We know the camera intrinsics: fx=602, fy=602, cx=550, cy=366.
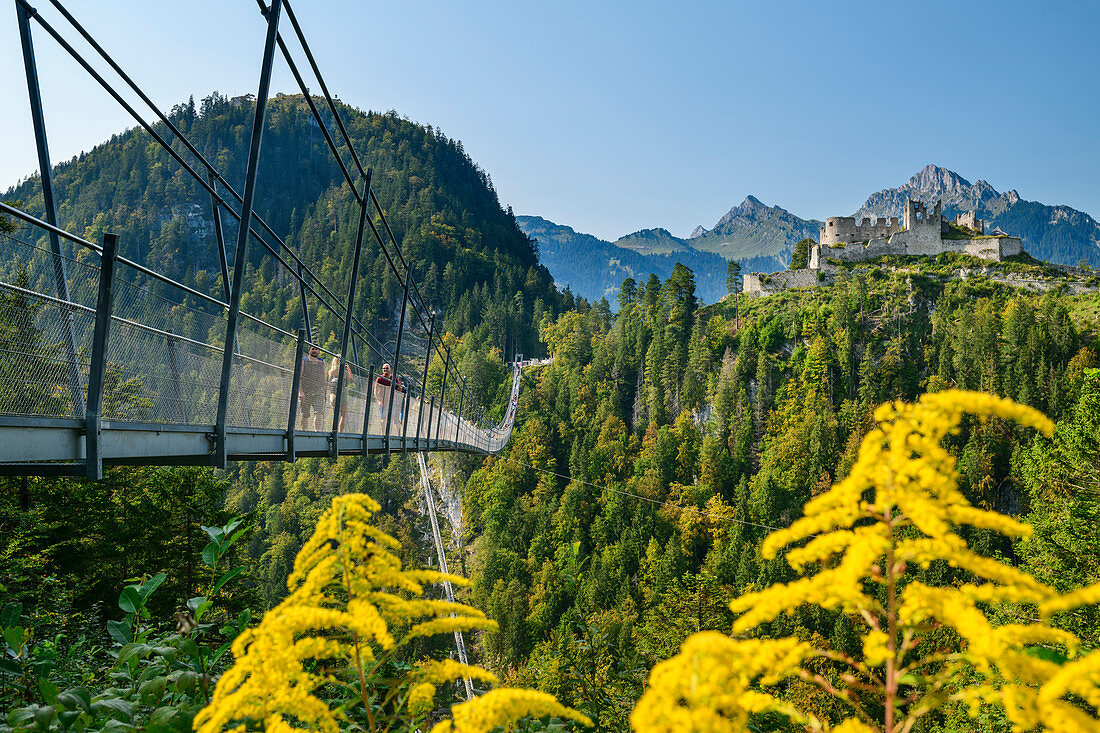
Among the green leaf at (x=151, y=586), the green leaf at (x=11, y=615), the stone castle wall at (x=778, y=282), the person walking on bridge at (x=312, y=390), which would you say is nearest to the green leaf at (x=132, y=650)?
the green leaf at (x=151, y=586)

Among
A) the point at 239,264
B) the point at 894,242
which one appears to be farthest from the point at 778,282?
the point at 239,264

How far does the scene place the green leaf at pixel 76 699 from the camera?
4.35ft

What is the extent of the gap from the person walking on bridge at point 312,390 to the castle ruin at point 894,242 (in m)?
57.5

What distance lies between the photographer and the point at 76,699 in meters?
1.34

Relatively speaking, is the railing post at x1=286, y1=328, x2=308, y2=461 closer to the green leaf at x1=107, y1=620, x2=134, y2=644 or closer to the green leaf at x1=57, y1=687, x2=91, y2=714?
the green leaf at x1=107, y1=620, x2=134, y2=644

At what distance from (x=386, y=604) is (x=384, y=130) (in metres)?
142

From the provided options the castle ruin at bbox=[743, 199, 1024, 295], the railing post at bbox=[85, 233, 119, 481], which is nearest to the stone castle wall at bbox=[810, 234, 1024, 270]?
the castle ruin at bbox=[743, 199, 1024, 295]

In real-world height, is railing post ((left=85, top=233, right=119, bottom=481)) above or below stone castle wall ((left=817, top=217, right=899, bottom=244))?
below

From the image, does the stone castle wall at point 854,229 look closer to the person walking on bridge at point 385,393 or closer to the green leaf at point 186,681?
the person walking on bridge at point 385,393

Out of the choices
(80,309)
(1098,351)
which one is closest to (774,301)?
(1098,351)

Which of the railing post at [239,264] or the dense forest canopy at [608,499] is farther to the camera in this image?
the railing post at [239,264]

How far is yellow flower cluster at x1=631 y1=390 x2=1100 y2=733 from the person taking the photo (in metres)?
0.85

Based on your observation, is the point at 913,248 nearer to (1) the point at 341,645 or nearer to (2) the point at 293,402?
(2) the point at 293,402

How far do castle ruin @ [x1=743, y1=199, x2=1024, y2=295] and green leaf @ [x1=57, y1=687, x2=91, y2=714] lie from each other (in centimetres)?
6073
